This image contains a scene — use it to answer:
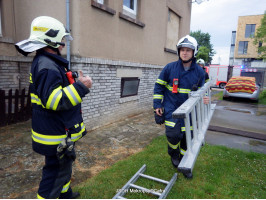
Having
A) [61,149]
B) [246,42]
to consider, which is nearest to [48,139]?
[61,149]

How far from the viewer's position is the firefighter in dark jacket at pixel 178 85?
273 cm

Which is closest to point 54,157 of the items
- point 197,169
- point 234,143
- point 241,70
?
point 197,169

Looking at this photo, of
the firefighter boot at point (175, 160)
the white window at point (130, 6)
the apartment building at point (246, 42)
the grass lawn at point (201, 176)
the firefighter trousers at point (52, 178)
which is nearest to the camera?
the firefighter trousers at point (52, 178)

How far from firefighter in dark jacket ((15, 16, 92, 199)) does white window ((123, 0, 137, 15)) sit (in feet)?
15.2

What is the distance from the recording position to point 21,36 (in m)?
5.48

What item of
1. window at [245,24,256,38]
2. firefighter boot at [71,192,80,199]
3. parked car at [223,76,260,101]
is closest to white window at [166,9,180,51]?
parked car at [223,76,260,101]

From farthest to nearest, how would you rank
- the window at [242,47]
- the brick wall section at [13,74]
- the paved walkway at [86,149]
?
the window at [242,47] < the brick wall section at [13,74] < the paved walkway at [86,149]

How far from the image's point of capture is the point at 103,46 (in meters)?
5.01

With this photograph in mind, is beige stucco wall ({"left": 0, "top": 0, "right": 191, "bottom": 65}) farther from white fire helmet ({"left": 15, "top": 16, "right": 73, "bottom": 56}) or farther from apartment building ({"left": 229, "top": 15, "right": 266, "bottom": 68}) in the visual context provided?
apartment building ({"left": 229, "top": 15, "right": 266, "bottom": 68})

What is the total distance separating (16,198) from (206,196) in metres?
2.50

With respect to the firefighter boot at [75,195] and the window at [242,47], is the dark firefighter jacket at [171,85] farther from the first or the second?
the window at [242,47]

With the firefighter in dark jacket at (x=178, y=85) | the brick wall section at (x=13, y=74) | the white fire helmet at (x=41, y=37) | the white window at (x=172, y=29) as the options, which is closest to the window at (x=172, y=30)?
the white window at (x=172, y=29)

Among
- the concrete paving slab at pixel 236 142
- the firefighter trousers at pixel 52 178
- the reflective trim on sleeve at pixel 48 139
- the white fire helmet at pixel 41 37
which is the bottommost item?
the concrete paving slab at pixel 236 142

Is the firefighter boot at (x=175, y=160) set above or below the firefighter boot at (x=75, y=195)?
above
